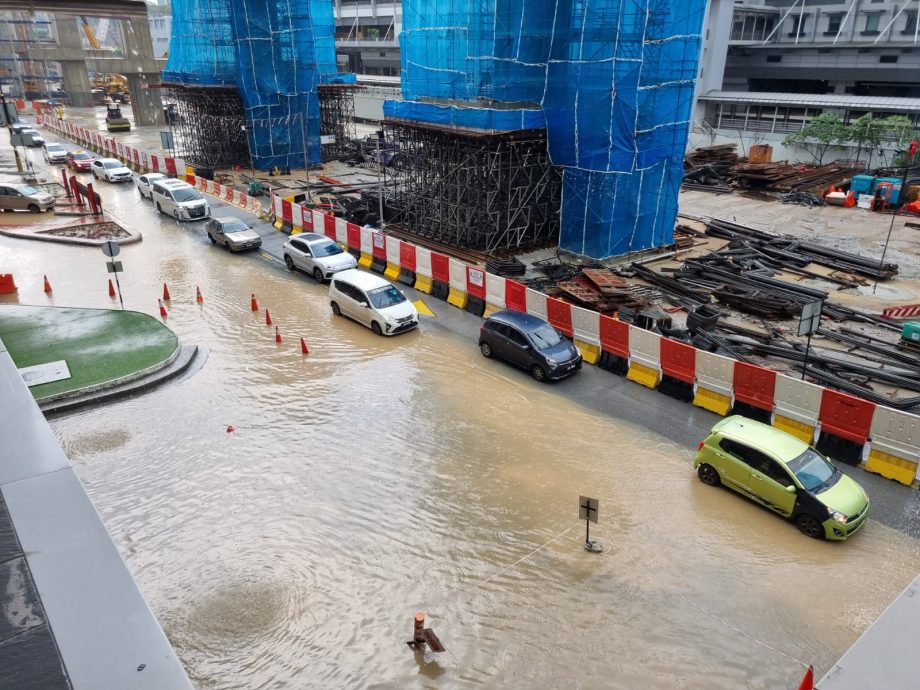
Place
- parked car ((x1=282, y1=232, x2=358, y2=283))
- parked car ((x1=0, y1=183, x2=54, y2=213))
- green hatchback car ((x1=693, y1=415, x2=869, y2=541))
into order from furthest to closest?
parked car ((x1=0, y1=183, x2=54, y2=213)) < parked car ((x1=282, y1=232, x2=358, y2=283)) < green hatchback car ((x1=693, y1=415, x2=869, y2=541))

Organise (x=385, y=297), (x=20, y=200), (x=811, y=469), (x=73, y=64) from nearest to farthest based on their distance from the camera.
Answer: (x=811, y=469), (x=385, y=297), (x=20, y=200), (x=73, y=64)

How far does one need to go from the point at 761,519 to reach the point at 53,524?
10849 mm

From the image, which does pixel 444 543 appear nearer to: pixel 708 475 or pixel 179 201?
pixel 708 475

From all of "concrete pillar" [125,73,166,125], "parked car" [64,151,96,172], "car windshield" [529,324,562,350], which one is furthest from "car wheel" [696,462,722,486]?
"concrete pillar" [125,73,166,125]

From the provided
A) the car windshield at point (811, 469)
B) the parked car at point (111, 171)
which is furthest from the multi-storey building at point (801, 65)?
the parked car at point (111, 171)

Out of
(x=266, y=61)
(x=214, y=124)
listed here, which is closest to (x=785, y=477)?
(x=266, y=61)

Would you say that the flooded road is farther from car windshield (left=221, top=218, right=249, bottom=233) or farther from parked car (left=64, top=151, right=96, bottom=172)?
parked car (left=64, top=151, right=96, bottom=172)

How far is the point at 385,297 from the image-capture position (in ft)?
64.1

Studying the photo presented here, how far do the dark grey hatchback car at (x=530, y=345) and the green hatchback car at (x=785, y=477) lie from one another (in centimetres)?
472

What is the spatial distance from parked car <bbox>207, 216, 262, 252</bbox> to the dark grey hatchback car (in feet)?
44.5

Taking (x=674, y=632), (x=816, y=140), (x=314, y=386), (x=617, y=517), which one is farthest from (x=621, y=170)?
(x=816, y=140)

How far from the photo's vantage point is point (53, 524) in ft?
15.8

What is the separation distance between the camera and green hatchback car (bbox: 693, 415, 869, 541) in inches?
423

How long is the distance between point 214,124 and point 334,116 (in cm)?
887
